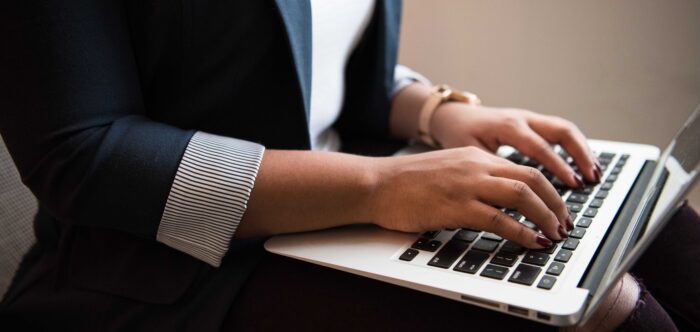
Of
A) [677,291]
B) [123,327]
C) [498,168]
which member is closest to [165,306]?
[123,327]

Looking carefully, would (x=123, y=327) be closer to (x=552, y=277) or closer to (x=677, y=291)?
(x=552, y=277)

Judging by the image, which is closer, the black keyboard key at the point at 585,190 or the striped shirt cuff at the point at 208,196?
the striped shirt cuff at the point at 208,196

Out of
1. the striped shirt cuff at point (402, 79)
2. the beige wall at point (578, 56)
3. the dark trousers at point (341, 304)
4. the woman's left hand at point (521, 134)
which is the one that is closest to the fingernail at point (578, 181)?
the woman's left hand at point (521, 134)

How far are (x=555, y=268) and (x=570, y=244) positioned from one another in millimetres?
54

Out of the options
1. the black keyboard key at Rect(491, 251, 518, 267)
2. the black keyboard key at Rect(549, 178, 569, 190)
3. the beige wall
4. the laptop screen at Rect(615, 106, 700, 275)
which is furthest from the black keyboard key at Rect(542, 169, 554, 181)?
the beige wall

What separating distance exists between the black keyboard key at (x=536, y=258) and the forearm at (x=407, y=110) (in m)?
0.41

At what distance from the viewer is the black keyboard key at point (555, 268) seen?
486mm

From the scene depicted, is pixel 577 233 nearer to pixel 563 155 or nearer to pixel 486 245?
pixel 486 245

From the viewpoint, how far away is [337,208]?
58 centimetres

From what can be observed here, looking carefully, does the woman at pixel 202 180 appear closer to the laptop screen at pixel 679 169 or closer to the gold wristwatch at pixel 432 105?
the laptop screen at pixel 679 169

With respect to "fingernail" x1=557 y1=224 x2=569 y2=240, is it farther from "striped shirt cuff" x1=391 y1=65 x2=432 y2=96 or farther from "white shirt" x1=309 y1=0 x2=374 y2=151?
"striped shirt cuff" x1=391 y1=65 x2=432 y2=96

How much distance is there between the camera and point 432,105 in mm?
889

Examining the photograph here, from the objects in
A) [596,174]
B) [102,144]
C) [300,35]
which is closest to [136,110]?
[102,144]

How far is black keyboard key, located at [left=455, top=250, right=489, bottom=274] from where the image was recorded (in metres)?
0.50
